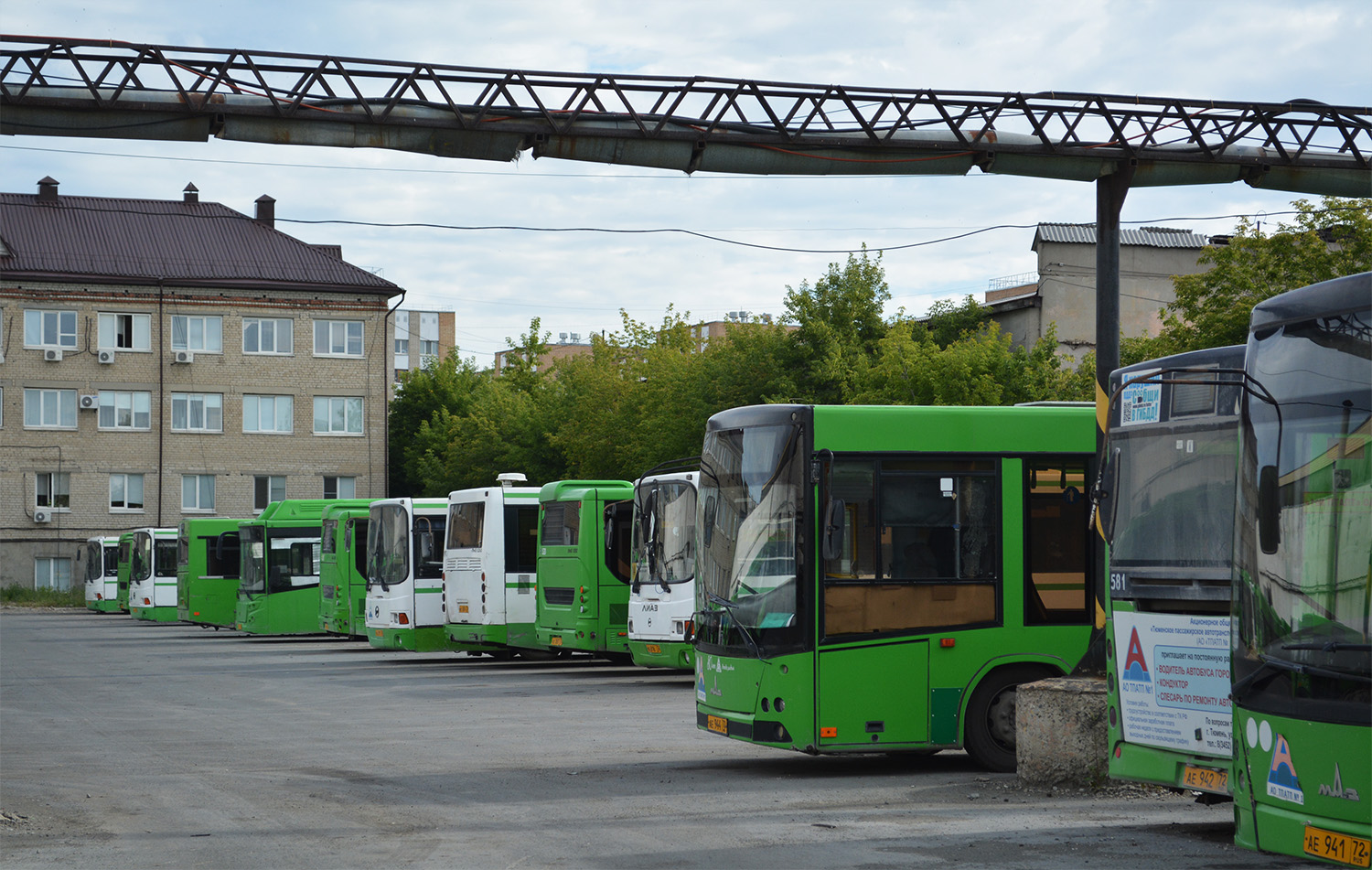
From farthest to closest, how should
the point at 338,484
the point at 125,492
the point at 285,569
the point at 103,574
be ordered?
the point at 338,484 < the point at 125,492 < the point at 103,574 < the point at 285,569

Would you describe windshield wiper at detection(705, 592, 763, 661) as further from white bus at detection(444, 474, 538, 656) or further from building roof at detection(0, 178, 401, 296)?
building roof at detection(0, 178, 401, 296)

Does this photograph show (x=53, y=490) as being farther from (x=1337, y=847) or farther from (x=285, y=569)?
(x=1337, y=847)

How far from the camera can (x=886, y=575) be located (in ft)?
40.5

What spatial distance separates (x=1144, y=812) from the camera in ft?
34.5

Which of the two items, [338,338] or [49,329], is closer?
[49,329]

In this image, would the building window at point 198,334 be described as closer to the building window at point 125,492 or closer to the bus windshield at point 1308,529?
the building window at point 125,492

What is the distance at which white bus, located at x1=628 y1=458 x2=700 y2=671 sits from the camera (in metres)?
20.9

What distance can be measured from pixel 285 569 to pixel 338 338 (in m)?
30.8

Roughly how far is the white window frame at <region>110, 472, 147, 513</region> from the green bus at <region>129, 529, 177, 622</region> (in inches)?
646

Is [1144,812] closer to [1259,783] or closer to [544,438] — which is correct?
[1259,783]

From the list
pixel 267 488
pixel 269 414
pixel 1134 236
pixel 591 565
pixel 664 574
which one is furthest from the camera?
pixel 267 488

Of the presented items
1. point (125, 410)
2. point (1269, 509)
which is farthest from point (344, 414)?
point (1269, 509)

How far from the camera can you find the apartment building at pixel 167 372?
6244 cm

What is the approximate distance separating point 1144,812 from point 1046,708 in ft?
3.53
